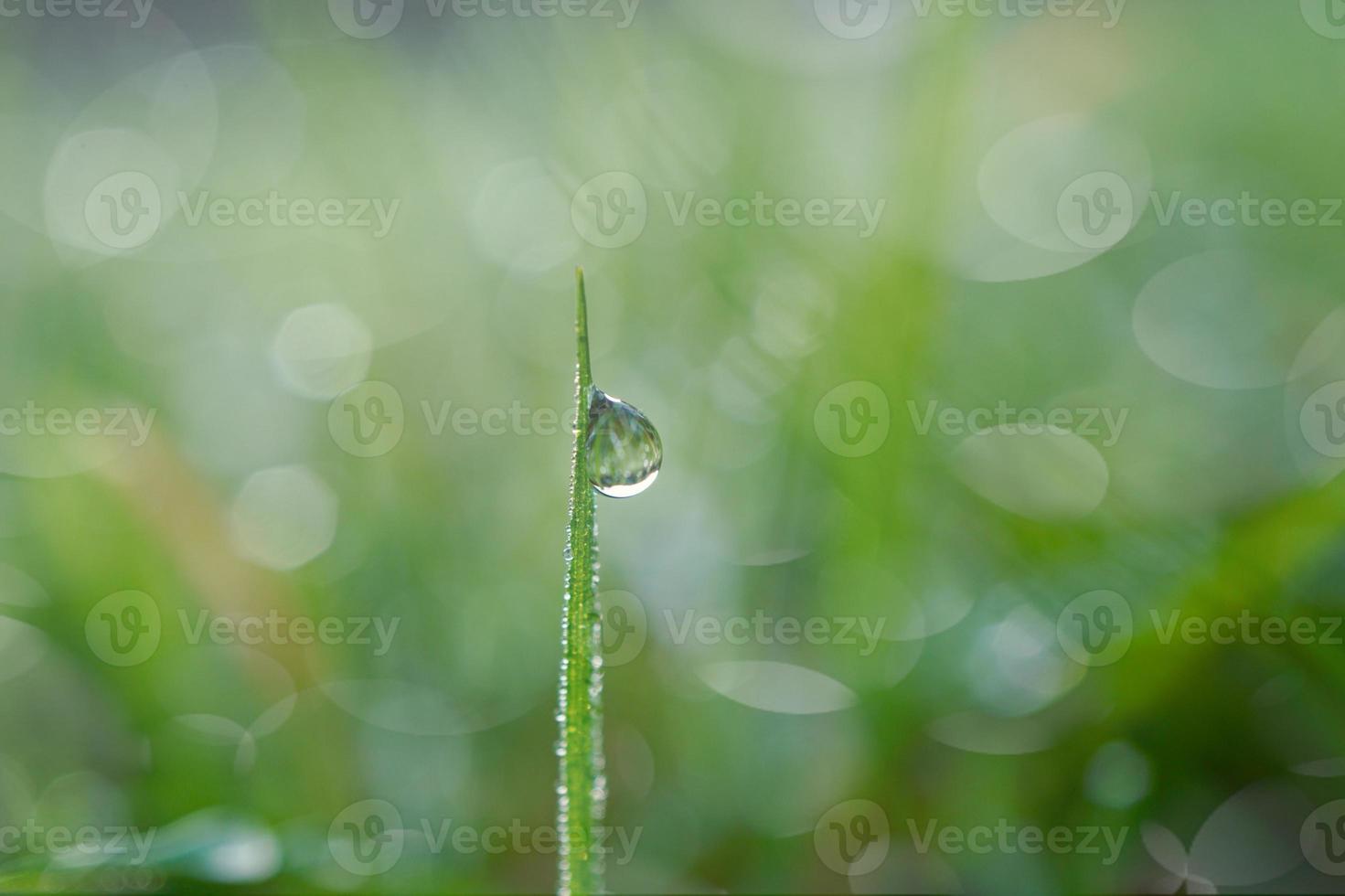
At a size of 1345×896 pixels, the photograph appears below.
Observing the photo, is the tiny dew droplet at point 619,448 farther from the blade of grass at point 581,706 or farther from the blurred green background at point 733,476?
the blurred green background at point 733,476

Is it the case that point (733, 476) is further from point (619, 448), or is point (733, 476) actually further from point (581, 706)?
point (581, 706)

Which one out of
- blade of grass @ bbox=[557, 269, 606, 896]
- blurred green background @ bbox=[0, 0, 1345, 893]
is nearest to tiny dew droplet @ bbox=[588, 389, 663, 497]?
blade of grass @ bbox=[557, 269, 606, 896]

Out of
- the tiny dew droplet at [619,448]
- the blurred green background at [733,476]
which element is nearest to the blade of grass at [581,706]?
the tiny dew droplet at [619,448]

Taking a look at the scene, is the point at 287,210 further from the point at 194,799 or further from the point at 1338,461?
the point at 1338,461

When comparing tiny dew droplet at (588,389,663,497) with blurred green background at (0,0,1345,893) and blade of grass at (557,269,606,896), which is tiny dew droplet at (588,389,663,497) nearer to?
blade of grass at (557,269,606,896)

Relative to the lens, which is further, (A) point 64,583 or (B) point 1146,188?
(B) point 1146,188

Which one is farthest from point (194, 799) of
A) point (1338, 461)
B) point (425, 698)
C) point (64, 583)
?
point (1338, 461)

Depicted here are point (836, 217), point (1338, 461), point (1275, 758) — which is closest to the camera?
point (1275, 758)
